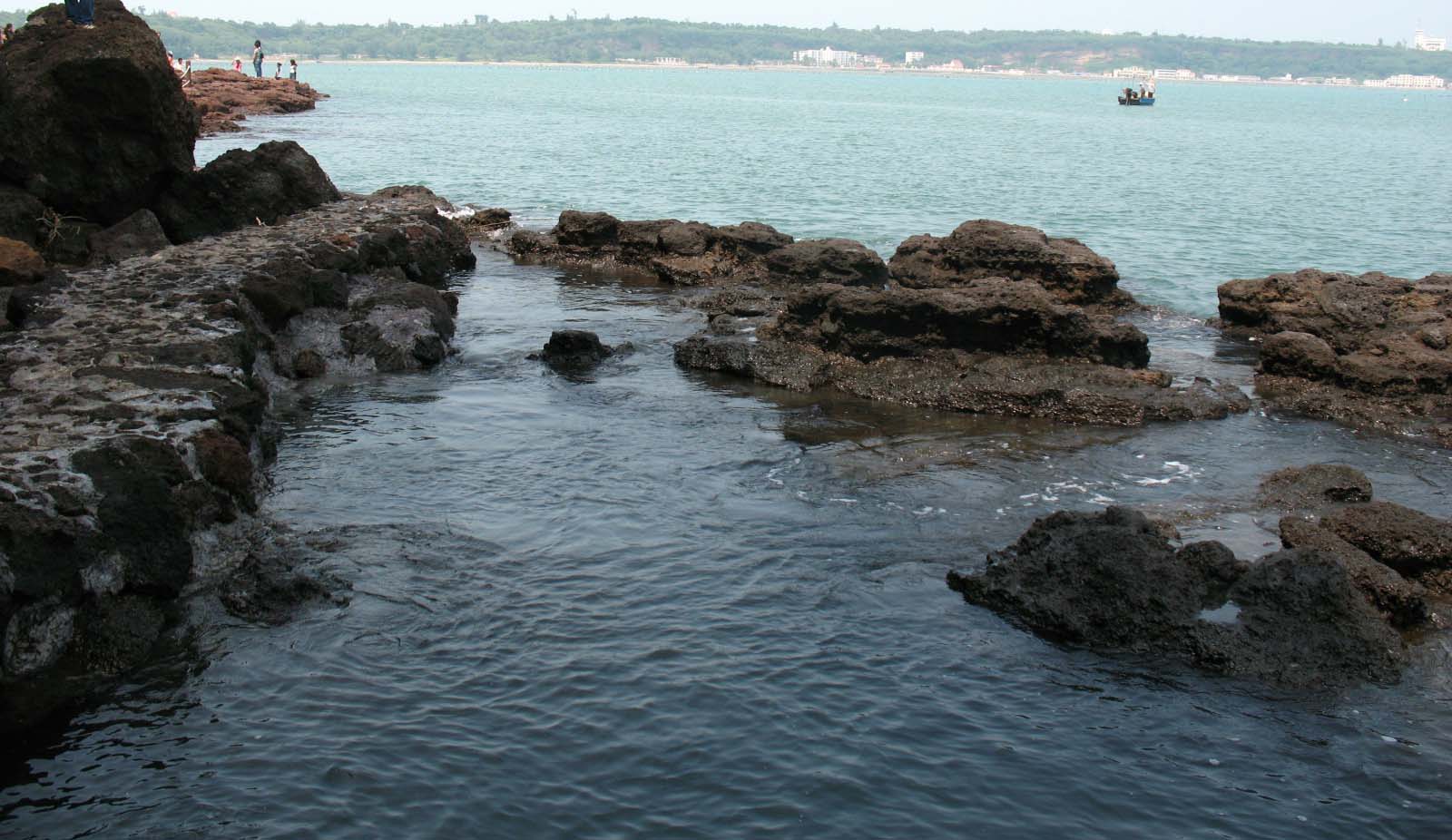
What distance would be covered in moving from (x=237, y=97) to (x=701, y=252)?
5891 centimetres

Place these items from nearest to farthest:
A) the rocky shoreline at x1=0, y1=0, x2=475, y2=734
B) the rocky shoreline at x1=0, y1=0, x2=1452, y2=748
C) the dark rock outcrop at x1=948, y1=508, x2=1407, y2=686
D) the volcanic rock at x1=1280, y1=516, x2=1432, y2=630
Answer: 1. the rocky shoreline at x1=0, y1=0, x2=475, y2=734
2. the dark rock outcrop at x1=948, y1=508, x2=1407, y2=686
3. the rocky shoreline at x1=0, y1=0, x2=1452, y2=748
4. the volcanic rock at x1=1280, y1=516, x2=1432, y2=630

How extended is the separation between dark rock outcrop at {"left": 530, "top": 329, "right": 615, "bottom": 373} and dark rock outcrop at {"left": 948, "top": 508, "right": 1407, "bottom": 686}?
9234 millimetres

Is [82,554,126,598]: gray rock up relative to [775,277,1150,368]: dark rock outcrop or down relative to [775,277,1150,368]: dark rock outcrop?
down

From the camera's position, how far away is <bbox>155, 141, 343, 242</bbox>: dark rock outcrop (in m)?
22.6

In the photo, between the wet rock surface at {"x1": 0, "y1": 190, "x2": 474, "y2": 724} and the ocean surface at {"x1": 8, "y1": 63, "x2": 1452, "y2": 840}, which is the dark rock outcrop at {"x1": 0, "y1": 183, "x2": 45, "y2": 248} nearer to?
the wet rock surface at {"x1": 0, "y1": 190, "x2": 474, "y2": 724}

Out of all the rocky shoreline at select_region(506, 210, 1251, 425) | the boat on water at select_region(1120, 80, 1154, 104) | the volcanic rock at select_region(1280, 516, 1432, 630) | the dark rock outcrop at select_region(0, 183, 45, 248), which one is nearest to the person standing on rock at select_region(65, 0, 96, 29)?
the dark rock outcrop at select_region(0, 183, 45, 248)

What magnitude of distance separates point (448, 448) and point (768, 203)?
3247cm

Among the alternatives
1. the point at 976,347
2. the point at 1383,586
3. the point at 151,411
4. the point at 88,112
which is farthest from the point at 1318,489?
the point at 88,112

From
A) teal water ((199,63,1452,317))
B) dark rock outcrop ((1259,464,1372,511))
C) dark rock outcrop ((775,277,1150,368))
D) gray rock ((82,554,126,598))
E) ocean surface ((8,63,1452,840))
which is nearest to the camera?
ocean surface ((8,63,1452,840))

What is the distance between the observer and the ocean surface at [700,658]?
8078mm

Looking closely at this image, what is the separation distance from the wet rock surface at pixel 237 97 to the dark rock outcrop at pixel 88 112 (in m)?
37.3

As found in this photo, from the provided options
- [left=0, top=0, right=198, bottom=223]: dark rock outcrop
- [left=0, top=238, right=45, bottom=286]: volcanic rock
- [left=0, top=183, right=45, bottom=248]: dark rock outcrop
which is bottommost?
[left=0, top=238, right=45, bottom=286]: volcanic rock

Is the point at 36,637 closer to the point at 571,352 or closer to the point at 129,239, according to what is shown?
the point at 571,352

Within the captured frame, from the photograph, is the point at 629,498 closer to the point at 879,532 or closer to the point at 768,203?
the point at 879,532
